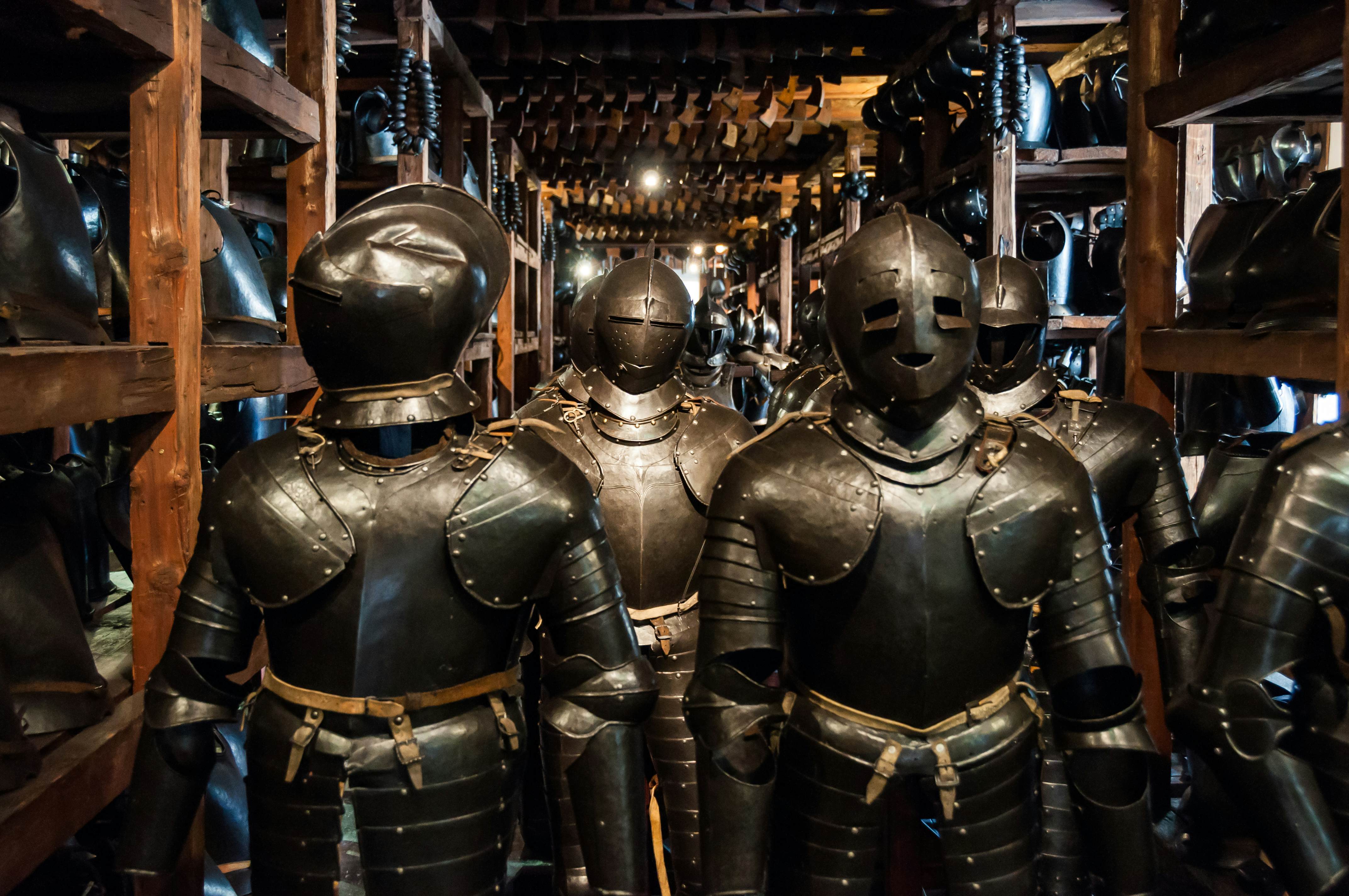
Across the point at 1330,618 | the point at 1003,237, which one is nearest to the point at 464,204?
the point at 1330,618

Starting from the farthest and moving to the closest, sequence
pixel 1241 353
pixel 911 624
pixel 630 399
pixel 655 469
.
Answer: pixel 630 399, pixel 655 469, pixel 1241 353, pixel 911 624

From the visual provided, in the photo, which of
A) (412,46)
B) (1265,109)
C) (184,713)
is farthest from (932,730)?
(412,46)

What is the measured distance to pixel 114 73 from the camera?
2311mm

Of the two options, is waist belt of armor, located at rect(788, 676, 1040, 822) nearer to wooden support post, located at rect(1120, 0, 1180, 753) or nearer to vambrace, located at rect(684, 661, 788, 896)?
vambrace, located at rect(684, 661, 788, 896)

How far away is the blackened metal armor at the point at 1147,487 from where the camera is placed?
2496 mm

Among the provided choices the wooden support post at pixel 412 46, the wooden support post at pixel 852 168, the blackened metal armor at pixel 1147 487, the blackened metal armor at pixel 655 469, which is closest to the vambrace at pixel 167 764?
the blackened metal armor at pixel 655 469

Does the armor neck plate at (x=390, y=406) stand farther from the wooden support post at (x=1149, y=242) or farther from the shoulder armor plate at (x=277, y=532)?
the wooden support post at (x=1149, y=242)

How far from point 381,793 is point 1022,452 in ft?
4.14

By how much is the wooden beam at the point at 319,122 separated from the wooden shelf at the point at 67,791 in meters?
1.35

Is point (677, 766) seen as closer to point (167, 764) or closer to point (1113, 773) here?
point (1113, 773)

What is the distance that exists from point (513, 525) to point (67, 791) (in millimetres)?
1042

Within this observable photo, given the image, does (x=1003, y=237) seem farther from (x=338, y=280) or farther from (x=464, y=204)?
(x=338, y=280)

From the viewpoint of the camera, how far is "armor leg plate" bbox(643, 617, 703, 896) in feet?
8.05

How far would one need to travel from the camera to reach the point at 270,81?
2.60m
